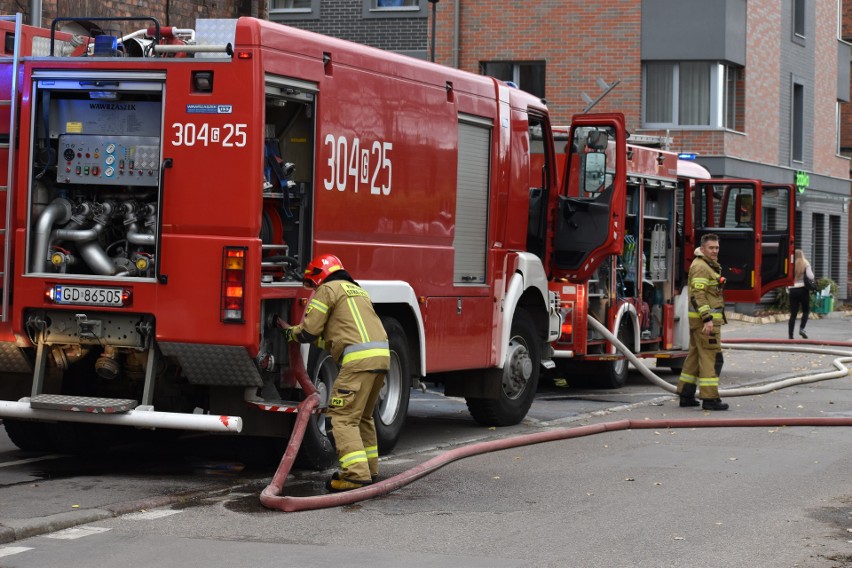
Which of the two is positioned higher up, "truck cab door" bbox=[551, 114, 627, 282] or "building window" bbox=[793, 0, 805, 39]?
"building window" bbox=[793, 0, 805, 39]

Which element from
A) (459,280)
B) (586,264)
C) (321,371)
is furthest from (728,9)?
(321,371)

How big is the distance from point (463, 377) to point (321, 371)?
9.43 feet

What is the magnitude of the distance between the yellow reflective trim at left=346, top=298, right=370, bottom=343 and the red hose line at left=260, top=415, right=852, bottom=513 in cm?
91

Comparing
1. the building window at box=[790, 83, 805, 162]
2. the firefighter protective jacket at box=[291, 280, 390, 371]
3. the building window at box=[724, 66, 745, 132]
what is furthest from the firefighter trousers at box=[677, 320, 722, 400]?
the building window at box=[790, 83, 805, 162]

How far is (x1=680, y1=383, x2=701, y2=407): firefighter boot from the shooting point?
15.2 meters

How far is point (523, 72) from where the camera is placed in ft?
106

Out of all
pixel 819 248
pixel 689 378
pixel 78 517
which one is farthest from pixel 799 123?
pixel 78 517

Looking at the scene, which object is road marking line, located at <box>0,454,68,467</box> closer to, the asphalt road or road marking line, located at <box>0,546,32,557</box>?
the asphalt road

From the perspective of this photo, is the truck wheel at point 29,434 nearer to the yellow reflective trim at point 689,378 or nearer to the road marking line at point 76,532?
the road marking line at point 76,532

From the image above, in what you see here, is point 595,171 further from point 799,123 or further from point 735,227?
point 799,123

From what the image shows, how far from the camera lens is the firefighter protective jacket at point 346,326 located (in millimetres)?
9297

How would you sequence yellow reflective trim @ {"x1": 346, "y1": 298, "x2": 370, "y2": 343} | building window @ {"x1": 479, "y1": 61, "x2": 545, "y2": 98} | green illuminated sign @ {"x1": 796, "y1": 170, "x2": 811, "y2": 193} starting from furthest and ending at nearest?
1. green illuminated sign @ {"x1": 796, "y1": 170, "x2": 811, "y2": 193}
2. building window @ {"x1": 479, "y1": 61, "x2": 545, "y2": 98}
3. yellow reflective trim @ {"x1": 346, "y1": 298, "x2": 370, "y2": 343}

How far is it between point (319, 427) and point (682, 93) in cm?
2321

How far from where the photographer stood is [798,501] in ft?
30.2
